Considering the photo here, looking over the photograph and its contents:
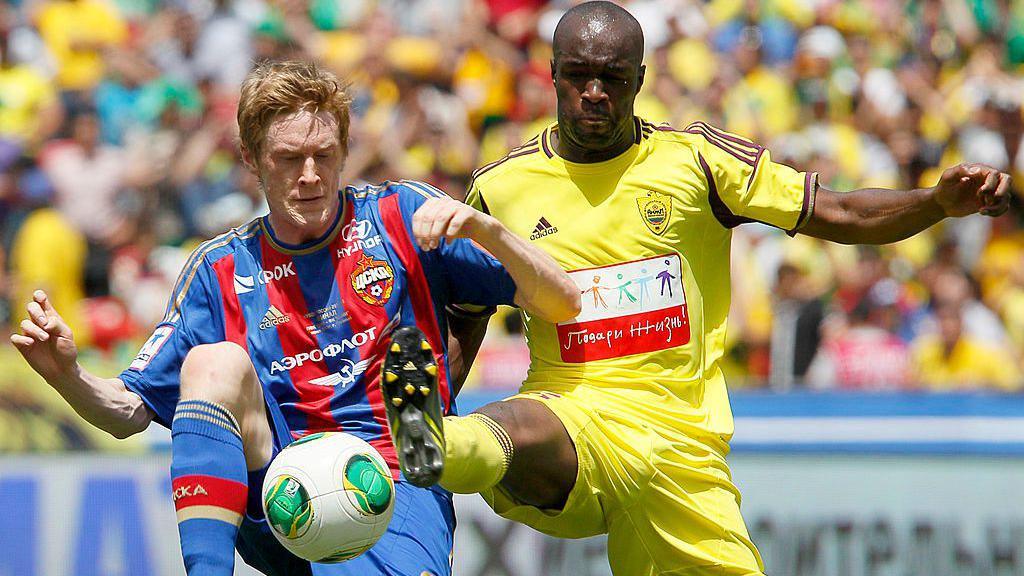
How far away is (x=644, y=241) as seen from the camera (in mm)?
4734

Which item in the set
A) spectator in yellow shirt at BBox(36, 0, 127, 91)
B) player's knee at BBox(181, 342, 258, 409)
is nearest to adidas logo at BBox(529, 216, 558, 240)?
player's knee at BBox(181, 342, 258, 409)

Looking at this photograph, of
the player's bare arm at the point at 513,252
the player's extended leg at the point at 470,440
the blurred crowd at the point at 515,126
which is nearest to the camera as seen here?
the player's extended leg at the point at 470,440

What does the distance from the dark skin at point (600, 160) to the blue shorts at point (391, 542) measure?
271 millimetres

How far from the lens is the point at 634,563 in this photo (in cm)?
476

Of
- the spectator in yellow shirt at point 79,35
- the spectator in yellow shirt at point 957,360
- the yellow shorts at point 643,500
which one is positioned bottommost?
the spectator in yellow shirt at point 957,360

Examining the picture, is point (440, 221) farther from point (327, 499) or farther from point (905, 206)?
point (905, 206)

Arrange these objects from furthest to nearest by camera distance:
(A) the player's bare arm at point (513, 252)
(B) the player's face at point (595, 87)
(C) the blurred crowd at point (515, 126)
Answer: (C) the blurred crowd at point (515, 126) → (B) the player's face at point (595, 87) → (A) the player's bare arm at point (513, 252)

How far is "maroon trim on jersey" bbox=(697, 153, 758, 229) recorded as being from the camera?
4781mm

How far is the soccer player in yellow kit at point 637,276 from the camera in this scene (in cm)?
455

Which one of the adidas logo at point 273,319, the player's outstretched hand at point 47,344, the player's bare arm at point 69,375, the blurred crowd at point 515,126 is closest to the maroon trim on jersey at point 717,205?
the adidas logo at point 273,319

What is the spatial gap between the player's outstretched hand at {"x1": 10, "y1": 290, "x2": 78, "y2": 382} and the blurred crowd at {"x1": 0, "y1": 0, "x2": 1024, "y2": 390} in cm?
402

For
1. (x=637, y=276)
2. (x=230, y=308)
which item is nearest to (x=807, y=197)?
(x=637, y=276)

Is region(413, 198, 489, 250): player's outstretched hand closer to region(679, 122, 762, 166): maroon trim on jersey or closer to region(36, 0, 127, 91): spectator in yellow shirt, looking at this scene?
region(679, 122, 762, 166): maroon trim on jersey

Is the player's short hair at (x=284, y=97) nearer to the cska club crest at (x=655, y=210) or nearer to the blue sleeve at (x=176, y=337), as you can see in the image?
the blue sleeve at (x=176, y=337)
